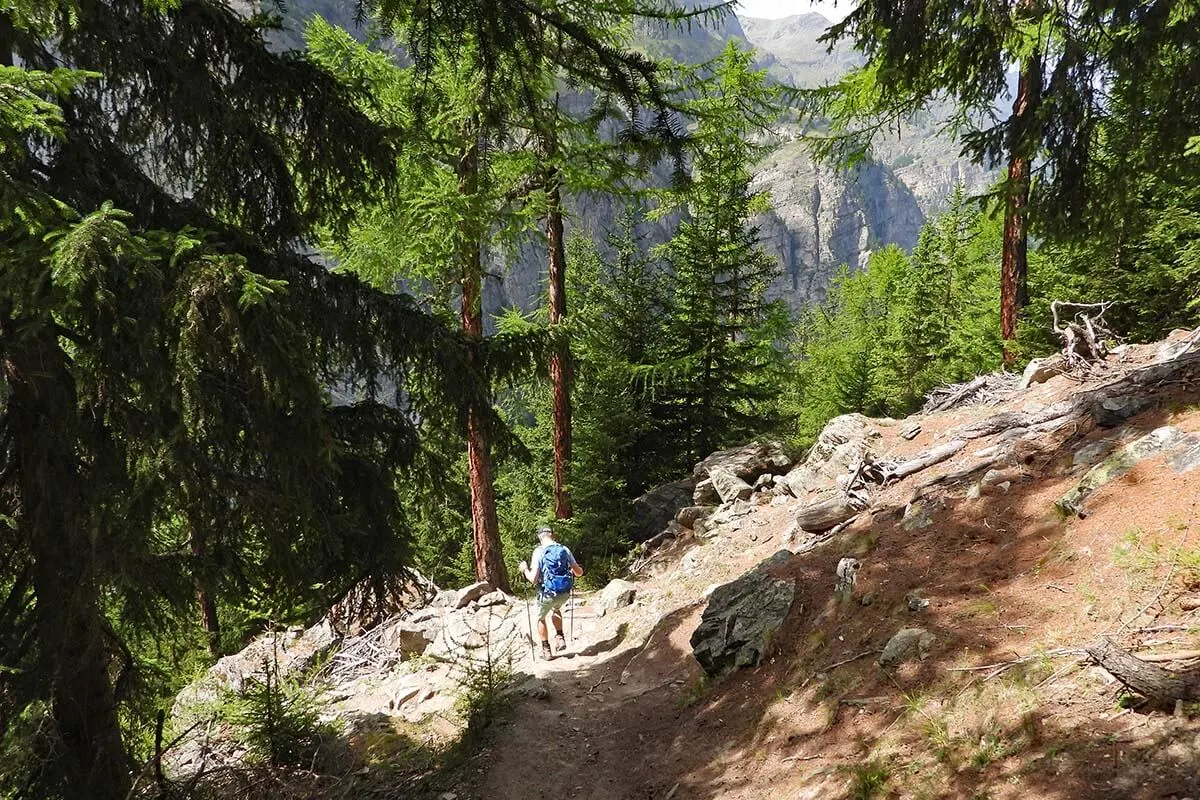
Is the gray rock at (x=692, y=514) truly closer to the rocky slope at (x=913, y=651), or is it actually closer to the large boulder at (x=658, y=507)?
the large boulder at (x=658, y=507)

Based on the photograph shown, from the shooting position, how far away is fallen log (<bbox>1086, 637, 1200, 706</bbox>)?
2.77 metres

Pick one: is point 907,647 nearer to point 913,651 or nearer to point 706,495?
point 913,651

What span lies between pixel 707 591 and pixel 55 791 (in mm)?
6328

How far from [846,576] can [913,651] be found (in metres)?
1.24

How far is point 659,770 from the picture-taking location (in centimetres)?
487

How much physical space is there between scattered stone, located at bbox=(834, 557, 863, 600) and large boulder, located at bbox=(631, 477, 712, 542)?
7.59m

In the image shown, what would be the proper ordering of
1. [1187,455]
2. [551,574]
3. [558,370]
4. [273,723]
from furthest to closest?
1. [558,370]
2. [551,574]
3. [273,723]
4. [1187,455]

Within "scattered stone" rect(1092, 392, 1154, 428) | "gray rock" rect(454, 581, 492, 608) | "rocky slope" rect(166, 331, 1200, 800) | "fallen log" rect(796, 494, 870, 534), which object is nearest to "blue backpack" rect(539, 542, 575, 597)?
"rocky slope" rect(166, 331, 1200, 800)

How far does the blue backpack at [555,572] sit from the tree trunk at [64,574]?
13.8ft

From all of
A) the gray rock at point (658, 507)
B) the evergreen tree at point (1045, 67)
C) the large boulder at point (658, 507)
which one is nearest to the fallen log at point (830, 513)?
the evergreen tree at point (1045, 67)

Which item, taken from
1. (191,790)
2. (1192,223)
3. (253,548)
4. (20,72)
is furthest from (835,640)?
(1192,223)

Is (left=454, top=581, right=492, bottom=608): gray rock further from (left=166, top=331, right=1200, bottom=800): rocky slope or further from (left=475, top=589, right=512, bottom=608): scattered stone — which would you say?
(left=166, top=331, right=1200, bottom=800): rocky slope

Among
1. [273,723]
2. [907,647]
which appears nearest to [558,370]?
[273,723]

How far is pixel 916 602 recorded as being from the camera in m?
4.70
